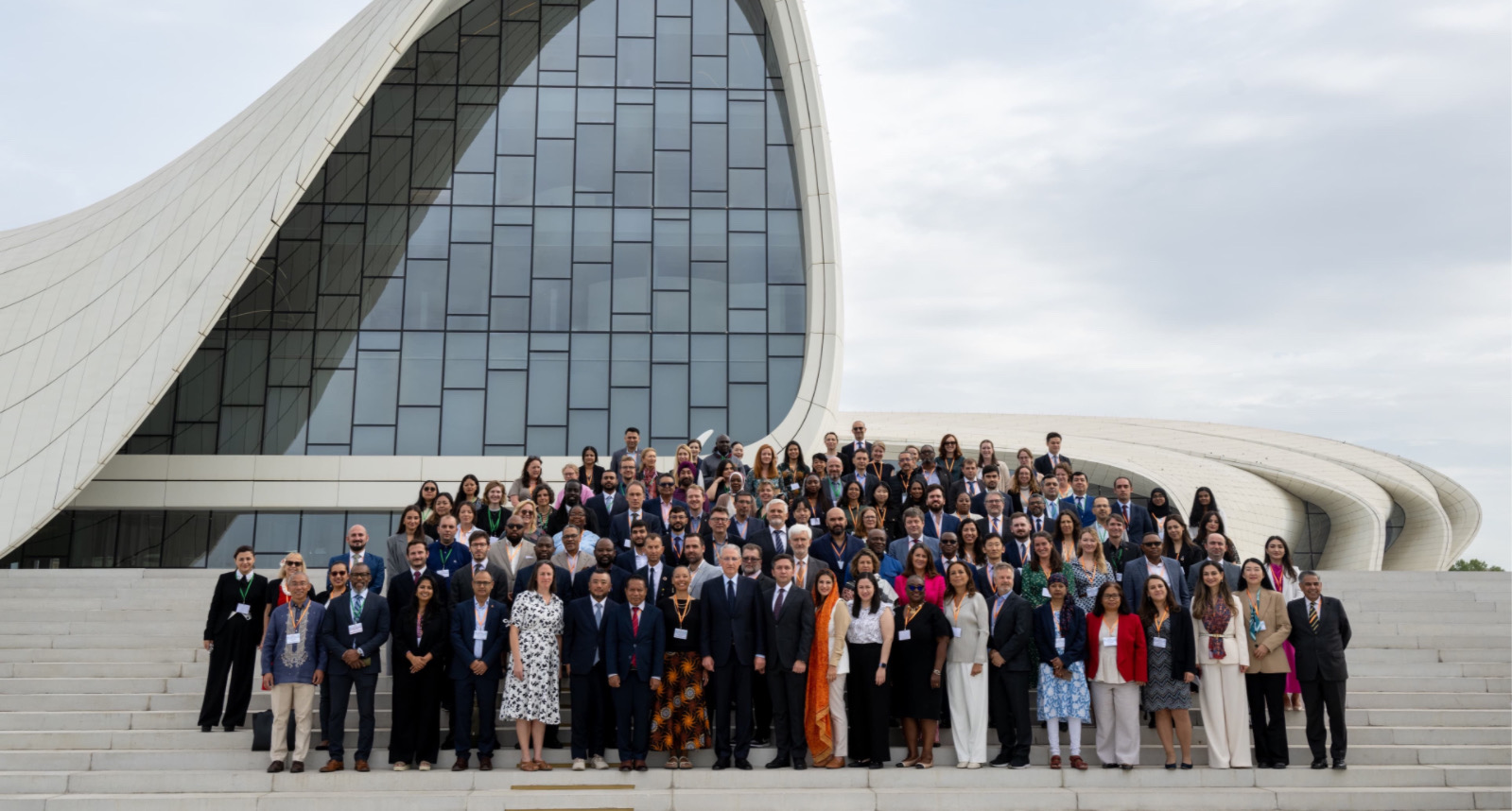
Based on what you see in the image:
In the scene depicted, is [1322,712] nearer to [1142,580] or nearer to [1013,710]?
[1142,580]

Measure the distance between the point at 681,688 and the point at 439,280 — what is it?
1271cm

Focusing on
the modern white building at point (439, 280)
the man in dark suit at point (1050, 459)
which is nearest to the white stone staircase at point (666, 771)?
the man in dark suit at point (1050, 459)

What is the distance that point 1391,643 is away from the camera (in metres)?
11.0

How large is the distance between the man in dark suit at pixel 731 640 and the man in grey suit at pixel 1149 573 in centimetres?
283

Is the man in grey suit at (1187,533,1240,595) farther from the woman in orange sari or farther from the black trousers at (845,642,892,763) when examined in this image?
the woman in orange sari

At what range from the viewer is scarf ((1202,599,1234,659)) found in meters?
8.54

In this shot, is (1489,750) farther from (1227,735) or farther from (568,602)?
(568,602)

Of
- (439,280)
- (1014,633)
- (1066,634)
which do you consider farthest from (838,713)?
(439,280)

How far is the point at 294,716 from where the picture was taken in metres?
8.41

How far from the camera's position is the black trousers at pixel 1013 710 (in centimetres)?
847

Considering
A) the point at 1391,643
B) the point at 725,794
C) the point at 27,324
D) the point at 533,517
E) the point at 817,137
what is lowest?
the point at 725,794

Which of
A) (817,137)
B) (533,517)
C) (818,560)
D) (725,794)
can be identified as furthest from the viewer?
(817,137)

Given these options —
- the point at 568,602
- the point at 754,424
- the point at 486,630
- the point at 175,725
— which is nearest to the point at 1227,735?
the point at 568,602

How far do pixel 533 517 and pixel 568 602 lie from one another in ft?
5.18
